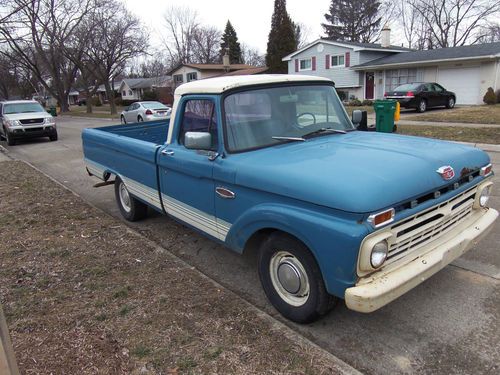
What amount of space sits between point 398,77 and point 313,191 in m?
31.4

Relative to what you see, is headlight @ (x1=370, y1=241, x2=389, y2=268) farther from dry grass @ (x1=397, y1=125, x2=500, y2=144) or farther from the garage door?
the garage door

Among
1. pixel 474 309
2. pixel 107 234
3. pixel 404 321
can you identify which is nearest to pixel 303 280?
pixel 404 321

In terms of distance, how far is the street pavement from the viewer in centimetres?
286

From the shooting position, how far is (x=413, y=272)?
9.37 ft

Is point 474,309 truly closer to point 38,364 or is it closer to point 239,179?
point 239,179

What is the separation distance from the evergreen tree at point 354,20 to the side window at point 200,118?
59.0 m

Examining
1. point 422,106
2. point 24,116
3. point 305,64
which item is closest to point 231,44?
point 305,64

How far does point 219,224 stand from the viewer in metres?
3.81

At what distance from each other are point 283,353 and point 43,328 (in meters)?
1.94

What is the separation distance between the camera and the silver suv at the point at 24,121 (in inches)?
646

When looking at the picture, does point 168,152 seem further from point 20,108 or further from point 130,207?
point 20,108

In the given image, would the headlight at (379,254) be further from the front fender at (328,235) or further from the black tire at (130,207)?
the black tire at (130,207)

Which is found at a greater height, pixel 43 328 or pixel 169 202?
pixel 169 202

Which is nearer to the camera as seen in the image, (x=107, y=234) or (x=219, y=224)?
(x=219, y=224)
